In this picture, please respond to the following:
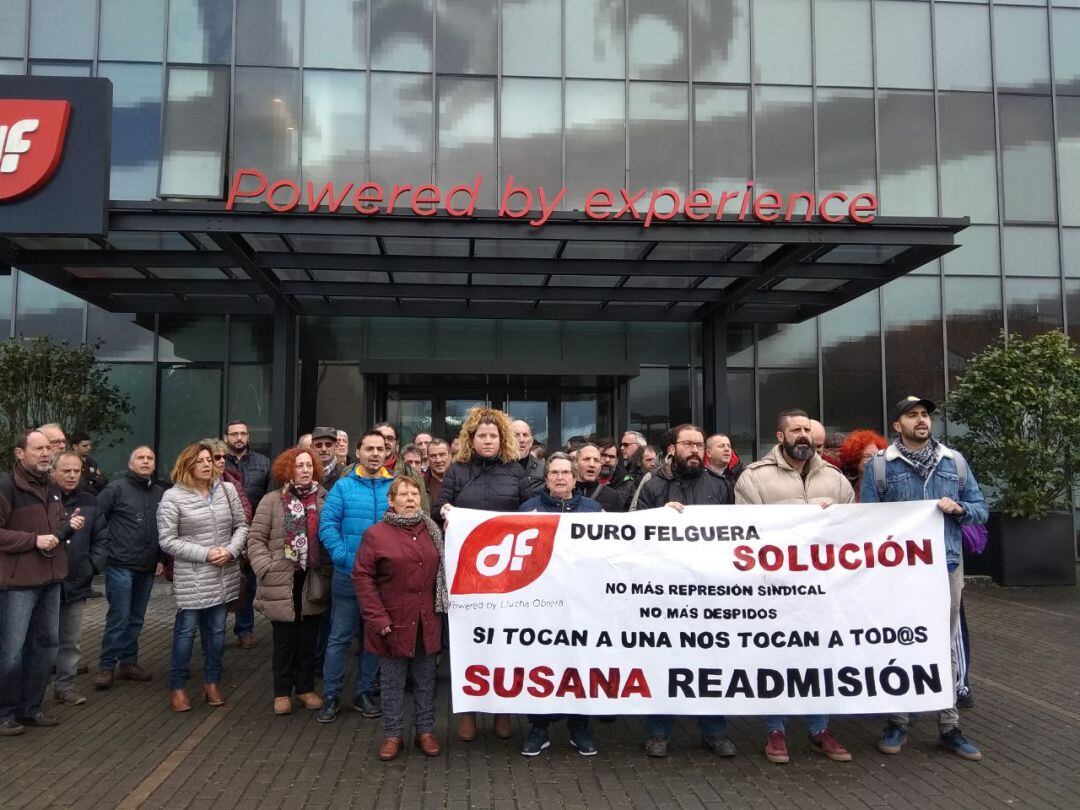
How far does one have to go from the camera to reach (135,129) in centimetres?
1476

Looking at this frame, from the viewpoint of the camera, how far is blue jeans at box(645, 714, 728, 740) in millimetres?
5133

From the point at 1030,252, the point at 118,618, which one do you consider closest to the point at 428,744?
the point at 118,618

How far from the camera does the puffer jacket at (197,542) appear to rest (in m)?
6.05

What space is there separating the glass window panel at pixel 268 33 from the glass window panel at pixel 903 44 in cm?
1162

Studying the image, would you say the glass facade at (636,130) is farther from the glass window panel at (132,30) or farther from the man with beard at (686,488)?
the man with beard at (686,488)

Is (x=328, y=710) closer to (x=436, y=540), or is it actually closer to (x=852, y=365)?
(x=436, y=540)

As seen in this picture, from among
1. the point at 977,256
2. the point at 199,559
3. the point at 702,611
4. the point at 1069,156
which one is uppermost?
the point at 1069,156

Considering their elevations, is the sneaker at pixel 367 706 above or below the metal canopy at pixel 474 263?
below

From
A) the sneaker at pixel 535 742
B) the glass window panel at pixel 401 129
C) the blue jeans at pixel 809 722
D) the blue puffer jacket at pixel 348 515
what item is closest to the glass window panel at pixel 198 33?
the glass window panel at pixel 401 129

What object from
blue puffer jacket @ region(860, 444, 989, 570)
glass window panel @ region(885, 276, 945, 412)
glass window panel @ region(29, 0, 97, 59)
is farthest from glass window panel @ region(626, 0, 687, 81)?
blue puffer jacket @ region(860, 444, 989, 570)

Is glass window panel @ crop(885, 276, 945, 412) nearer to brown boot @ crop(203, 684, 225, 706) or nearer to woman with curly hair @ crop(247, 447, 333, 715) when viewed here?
woman with curly hair @ crop(247, 447, 333, 715)

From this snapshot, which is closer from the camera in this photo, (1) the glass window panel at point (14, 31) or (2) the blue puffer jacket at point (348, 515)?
(2) the blue puffer jacket at point (348, 515)

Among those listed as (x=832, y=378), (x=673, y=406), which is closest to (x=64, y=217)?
(x=673, y=406)

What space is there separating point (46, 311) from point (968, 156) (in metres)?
18.1
